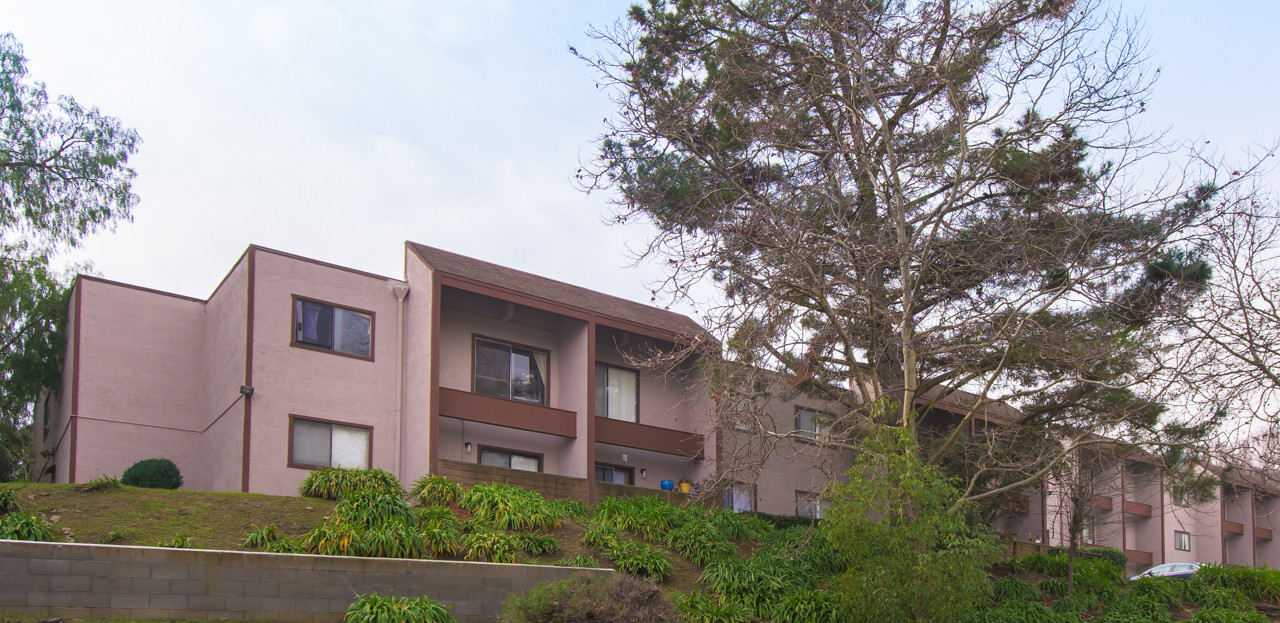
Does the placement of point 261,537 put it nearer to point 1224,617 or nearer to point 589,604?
point 589,604

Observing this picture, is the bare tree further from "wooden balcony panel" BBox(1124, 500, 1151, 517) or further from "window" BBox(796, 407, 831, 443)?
"wooden balcony panel" BBox(1124, 500, 1151, 517)

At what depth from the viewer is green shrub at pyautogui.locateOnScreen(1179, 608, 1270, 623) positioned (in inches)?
675

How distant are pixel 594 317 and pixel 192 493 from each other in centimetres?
939

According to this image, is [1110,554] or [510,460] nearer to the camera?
[510,460]

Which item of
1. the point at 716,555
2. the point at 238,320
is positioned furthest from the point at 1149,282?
the point at 238,320

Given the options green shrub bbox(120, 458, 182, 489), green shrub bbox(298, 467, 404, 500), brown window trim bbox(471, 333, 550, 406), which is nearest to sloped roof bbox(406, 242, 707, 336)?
brown window trim bbox(471, 333, 550, 406)

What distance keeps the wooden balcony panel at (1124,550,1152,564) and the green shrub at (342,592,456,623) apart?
3183 cm

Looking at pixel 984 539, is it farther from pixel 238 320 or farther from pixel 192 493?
pixel 238 320

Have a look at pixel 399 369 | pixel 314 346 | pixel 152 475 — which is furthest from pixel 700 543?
pixel 152 475

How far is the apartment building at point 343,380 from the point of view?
764 inches

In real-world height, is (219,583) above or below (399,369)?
below

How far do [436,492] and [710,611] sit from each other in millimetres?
5637

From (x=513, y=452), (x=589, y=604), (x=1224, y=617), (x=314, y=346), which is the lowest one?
(x=1224, y=617)

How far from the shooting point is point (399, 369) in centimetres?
2108
